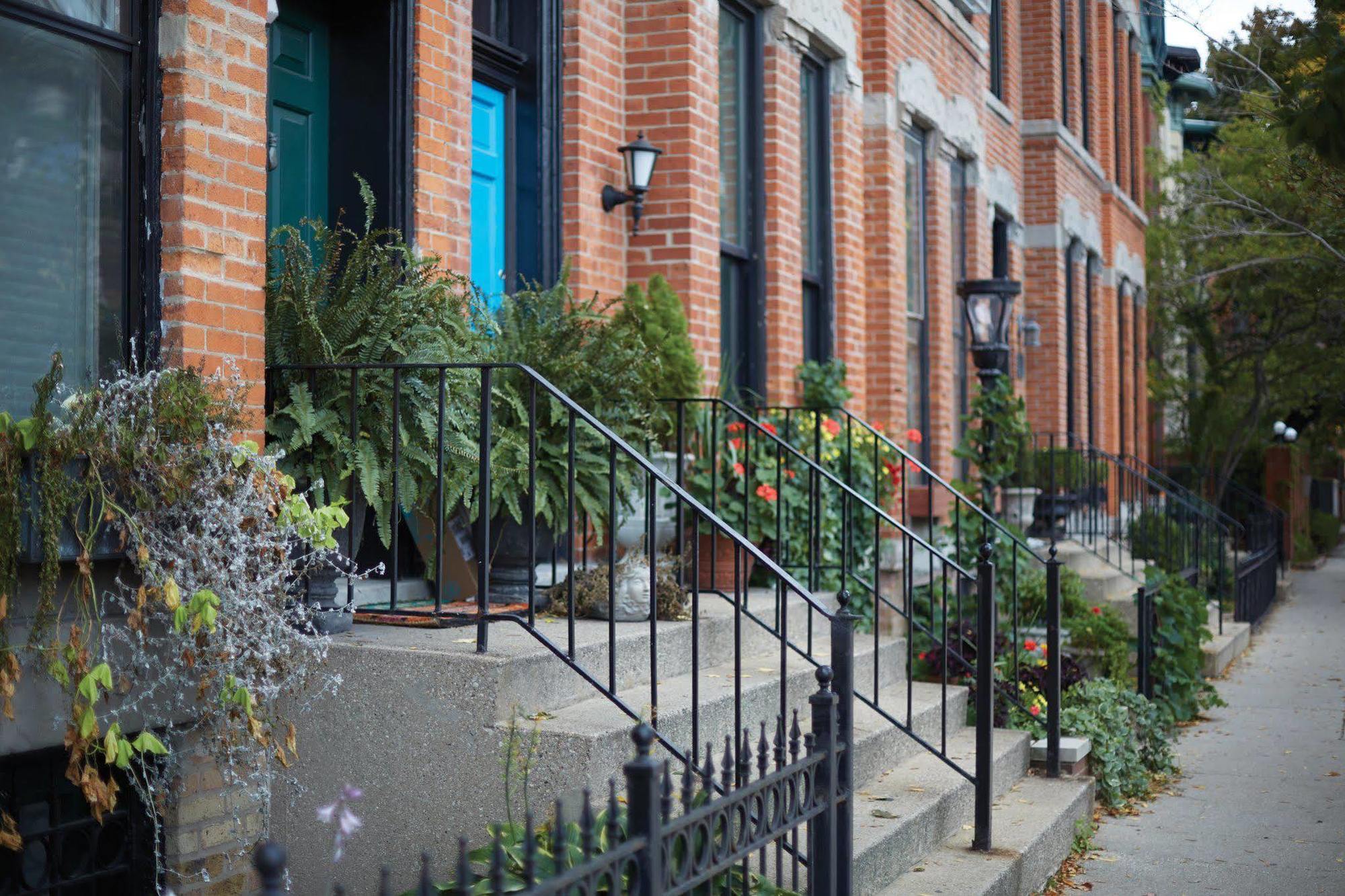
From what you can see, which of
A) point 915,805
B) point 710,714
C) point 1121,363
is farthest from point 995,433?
point 1121,363

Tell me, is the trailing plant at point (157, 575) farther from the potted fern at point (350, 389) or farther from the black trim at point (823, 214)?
the black trim at point (823, 214)

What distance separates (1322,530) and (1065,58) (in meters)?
13.8

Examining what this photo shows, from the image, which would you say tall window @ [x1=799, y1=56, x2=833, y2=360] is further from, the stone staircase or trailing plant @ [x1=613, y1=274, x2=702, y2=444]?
the stone staircase

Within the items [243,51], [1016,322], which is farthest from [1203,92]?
[243,51]

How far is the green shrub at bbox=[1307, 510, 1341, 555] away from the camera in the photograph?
89.1 feet

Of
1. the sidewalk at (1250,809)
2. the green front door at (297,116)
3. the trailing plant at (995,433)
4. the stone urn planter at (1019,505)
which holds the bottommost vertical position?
the sidewalk at (1250,809)

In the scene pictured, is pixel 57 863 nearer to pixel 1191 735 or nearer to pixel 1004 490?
pixel 1191 735

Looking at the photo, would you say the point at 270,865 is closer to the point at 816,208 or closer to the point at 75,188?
the point at 75,188

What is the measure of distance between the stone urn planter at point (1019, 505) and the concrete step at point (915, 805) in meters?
5.31

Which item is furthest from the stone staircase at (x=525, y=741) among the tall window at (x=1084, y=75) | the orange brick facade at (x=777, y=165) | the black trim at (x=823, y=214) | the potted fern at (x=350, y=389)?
the tall window at (x=1084, y=75)

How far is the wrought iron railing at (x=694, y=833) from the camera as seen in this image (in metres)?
2.46

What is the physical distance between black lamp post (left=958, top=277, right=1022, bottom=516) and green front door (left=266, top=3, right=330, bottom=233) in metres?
5.00

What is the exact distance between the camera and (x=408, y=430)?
504cm

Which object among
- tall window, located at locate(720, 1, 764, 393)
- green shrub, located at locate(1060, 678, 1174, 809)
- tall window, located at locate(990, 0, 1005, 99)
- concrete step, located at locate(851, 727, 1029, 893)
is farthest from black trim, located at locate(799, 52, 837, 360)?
tall window, located at locate(990, 0, 1005, 99)
